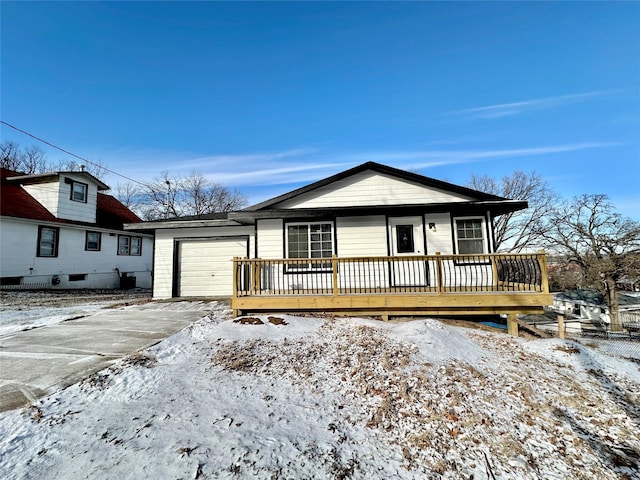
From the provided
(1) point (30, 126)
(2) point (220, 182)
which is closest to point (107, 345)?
(1) point (30, 126)

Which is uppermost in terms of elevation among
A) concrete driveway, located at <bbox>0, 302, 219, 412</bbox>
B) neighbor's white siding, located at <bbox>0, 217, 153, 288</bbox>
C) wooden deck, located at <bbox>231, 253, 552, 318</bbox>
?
neighbor's white siding, located at <bbox>0, 217, 153, 288</bbox>

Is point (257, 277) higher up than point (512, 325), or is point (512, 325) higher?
point (257, 277)

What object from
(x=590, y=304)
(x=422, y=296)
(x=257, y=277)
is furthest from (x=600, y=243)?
(x=257, y=277)

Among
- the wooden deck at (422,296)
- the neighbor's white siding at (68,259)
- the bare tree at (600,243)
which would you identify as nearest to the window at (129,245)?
the neighbor's white siding at (68,259)

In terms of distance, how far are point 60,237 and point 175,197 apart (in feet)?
64.6

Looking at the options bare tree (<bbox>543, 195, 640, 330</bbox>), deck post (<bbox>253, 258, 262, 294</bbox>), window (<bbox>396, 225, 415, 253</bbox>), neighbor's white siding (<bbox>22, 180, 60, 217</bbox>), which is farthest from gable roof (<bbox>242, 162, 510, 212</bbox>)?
bare tree (<bbox>543, 195, 640, 330</bbox>)

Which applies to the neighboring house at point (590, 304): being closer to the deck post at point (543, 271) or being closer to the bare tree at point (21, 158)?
the deck post at point (543, 271)

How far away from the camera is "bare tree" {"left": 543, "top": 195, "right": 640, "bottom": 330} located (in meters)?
19.2

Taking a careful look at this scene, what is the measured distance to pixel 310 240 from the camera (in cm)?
889

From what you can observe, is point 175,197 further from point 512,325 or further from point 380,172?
point 512,325

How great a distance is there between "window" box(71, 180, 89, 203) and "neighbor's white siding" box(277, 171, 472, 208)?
13.4 meters

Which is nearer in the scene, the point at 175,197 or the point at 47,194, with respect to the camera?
the point at 47,194

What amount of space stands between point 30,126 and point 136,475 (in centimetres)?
1496

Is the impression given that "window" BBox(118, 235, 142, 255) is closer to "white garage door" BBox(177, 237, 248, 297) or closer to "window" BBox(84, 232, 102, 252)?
"window" BBox(84, 232, 102, 252)
